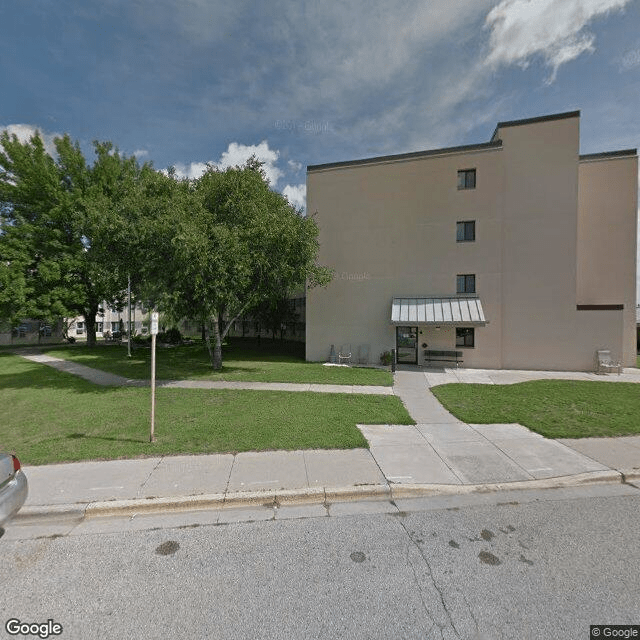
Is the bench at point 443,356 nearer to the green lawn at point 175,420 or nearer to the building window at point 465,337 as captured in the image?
the building window at point 465,337

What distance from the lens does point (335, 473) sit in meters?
4.77

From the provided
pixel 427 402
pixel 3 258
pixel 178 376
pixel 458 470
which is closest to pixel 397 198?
pixel 427 402

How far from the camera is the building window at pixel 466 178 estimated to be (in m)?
16.0

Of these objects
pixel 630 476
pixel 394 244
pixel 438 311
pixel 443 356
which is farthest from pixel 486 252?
pixel 630 476

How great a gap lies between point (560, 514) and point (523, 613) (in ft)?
6.39

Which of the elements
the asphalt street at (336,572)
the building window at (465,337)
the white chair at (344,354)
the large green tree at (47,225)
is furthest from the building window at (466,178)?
the large green tree at (47,225)

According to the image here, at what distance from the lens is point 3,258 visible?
19734mm

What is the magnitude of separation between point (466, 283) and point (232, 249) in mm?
11906

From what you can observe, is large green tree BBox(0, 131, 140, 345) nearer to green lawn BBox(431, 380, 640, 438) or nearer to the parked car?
the parked car

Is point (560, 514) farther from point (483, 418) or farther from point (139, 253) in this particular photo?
point (139, 253)

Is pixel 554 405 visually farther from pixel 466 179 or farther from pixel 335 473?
pixel 466 179

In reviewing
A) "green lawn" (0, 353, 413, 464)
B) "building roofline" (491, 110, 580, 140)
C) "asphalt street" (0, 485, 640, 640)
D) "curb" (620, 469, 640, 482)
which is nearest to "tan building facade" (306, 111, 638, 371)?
"building roofline" (491, 110, 580, 140)

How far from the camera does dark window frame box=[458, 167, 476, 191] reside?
52.5ft

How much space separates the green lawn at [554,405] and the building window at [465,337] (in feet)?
14.0
